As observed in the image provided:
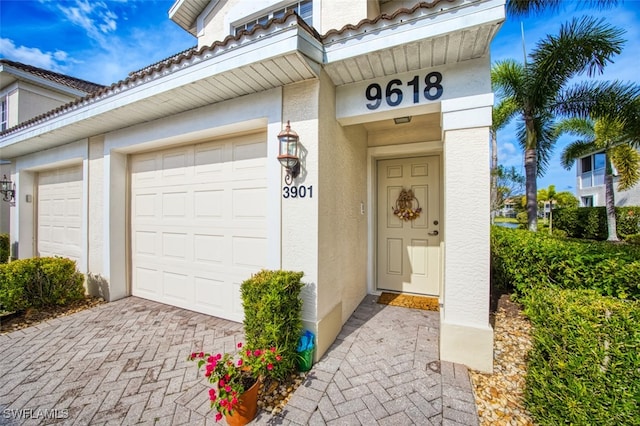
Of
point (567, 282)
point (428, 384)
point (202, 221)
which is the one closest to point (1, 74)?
point (202, 221)

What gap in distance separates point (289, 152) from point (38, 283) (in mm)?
5560

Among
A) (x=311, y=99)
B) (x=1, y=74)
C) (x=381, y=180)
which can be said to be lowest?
(x=381, y=180)

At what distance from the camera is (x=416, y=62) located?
2.98m

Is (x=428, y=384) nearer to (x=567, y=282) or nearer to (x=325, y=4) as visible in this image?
(x=567, y=282)

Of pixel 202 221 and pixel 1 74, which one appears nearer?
pixel 202 221

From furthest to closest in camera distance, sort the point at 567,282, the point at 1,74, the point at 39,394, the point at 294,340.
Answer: the point at 1,74
the point at 567,282
the point at 294,340
the point at 39,394

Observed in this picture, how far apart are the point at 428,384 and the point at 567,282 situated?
2589 millimetres

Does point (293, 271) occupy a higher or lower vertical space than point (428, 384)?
higher

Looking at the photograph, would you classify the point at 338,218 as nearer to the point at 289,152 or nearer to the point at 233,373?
the point at 289,152

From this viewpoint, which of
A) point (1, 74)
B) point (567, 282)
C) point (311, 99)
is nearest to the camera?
point (311, 99)

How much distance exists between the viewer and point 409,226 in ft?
16.7

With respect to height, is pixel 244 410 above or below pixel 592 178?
below

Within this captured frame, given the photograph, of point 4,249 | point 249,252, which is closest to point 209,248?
point 249,252

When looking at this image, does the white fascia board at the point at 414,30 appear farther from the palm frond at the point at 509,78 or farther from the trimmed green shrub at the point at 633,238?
the trimmed green shrub at the point at 633,238
